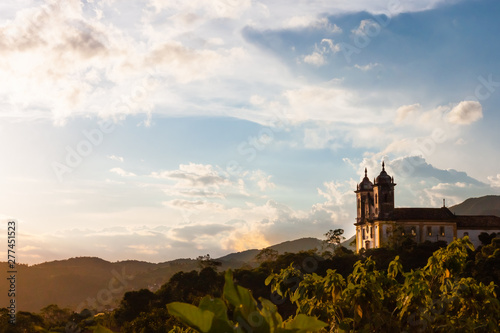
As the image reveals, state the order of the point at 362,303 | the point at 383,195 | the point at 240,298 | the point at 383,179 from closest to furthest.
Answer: the point at 240,298 < the point at 362,303 < the point at 383,195 < the point at 383,179

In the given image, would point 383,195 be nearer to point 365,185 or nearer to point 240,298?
point 365,185

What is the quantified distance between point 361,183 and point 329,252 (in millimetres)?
23382

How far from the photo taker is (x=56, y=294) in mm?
178125

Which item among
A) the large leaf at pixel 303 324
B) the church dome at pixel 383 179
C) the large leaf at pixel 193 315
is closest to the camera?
the large leaf at pixel 193 315

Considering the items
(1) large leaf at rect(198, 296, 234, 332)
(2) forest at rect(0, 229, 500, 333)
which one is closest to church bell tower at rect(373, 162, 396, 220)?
(2) forest at rect(0, 229, 500, 333)

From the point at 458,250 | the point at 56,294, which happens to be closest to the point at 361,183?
the point at 458,250

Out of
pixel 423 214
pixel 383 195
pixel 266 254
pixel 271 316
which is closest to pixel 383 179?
pixel 383 195

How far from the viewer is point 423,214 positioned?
282 ft

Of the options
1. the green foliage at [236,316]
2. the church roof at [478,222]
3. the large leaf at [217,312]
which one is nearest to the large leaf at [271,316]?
the green foliage at [236,316]

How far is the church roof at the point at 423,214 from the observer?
280ft

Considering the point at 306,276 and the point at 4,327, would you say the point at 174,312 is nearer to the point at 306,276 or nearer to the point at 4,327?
the point at 306,276

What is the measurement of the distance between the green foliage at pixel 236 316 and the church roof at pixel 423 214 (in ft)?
283

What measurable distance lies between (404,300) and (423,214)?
269 feet

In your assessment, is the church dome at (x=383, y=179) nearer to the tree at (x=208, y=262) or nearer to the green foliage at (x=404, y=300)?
the tree at (x=208, y=262)
